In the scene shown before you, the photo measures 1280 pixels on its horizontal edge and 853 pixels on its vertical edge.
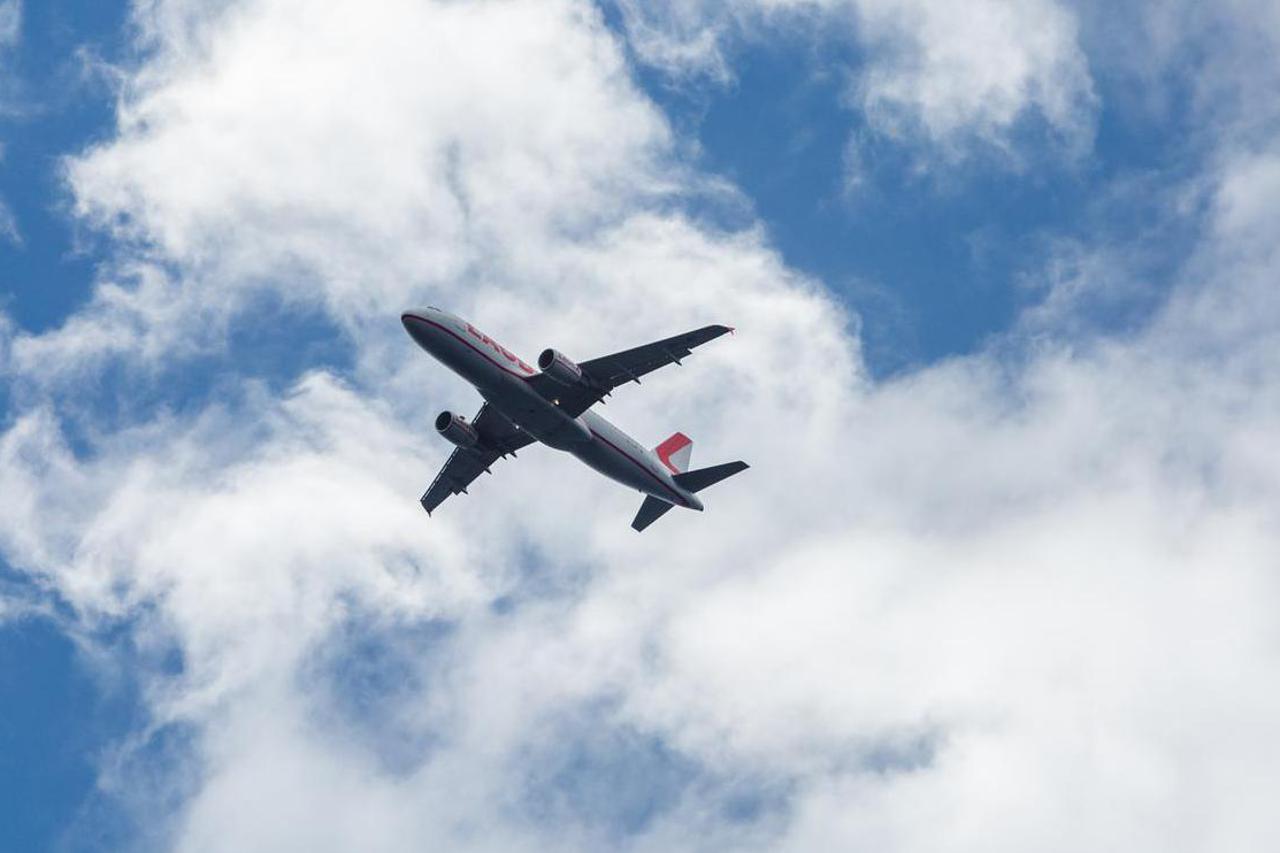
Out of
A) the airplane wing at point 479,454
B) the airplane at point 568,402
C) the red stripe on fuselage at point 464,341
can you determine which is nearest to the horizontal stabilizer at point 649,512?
the airplane at point 568,402

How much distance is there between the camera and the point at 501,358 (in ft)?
266

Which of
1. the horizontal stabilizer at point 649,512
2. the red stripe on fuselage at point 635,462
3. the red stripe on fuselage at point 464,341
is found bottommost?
the red stripe on fuselage at point 464,341

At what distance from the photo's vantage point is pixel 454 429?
90375mm

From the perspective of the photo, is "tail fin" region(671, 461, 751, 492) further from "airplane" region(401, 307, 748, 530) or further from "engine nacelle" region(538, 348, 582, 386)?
"engine nacelle" region(538, 348, 582, 386)

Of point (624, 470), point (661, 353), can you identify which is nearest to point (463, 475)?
point (624, 470)

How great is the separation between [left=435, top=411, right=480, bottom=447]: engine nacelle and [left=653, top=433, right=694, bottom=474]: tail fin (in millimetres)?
11153

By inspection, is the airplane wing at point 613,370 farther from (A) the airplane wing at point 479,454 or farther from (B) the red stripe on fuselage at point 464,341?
(A) the airplane wing at point 479,454

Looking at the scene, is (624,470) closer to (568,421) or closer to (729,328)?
(568,421)

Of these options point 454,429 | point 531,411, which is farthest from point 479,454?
point 531,411

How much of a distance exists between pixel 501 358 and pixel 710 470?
552 inches

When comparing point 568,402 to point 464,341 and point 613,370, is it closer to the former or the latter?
point 613,370

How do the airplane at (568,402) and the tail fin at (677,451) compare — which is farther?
the tail fin at (677,451)

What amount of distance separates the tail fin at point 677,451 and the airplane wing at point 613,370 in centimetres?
960

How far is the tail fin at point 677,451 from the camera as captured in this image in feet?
302
